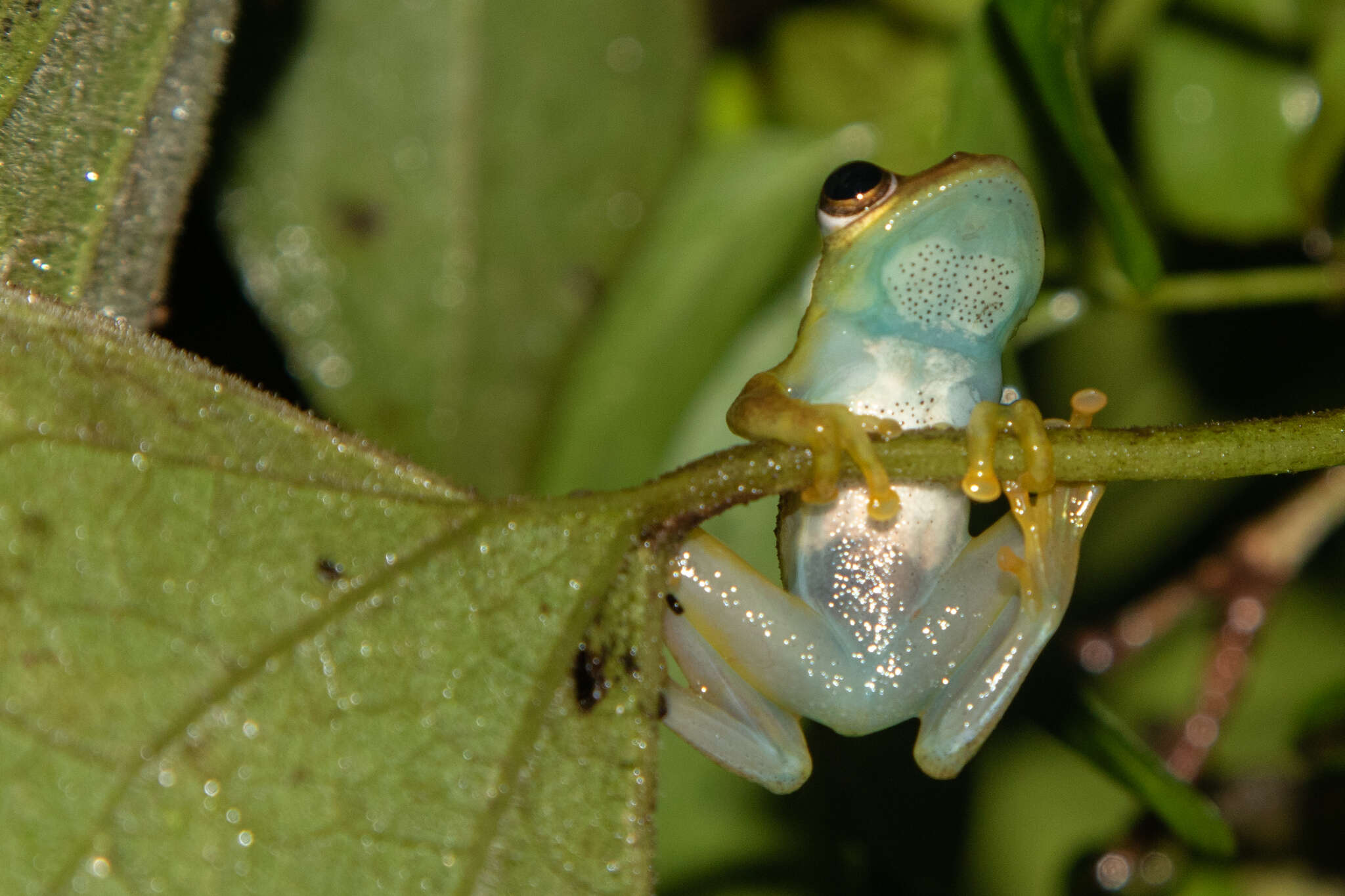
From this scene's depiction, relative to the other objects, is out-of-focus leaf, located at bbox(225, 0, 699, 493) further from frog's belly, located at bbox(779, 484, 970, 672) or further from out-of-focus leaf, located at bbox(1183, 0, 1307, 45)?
frog's belly, located at bbox(779, 484, 970, 672)

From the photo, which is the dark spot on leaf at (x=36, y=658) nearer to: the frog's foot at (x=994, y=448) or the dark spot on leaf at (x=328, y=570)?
the dark spot on leaf at (x=328, y=570)

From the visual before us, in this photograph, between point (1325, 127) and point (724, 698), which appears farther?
point (1325, 127)

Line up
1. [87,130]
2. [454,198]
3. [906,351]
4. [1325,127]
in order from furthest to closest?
[454,198], [1325,127], [906,351], [87,130]

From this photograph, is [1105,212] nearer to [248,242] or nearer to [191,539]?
[191,539]

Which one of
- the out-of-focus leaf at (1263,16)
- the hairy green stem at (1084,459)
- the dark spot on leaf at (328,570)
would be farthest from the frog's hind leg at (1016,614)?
the out-of-focus leaf at (1263,16)

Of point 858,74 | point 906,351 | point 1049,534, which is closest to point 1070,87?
point 906,351

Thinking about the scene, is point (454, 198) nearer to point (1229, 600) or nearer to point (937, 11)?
point (937, 11)

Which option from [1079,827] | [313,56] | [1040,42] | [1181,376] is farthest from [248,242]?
[1079,827]

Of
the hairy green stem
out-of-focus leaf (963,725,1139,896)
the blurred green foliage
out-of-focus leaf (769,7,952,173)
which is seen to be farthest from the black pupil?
out-of-focus leaf (963,725,1139,896)
